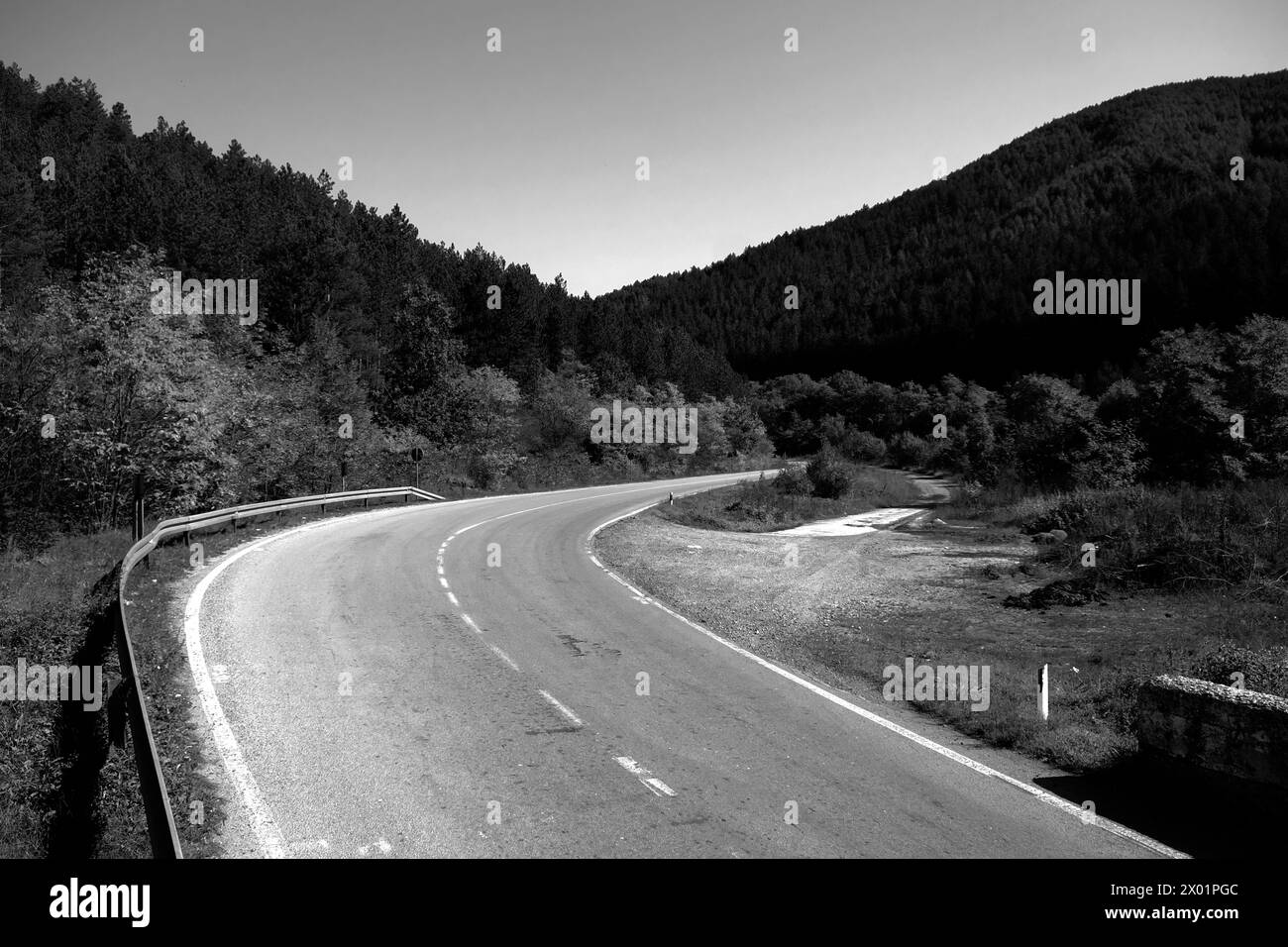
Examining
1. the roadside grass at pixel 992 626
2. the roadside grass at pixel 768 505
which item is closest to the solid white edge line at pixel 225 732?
the roadside grass at pixel 992 626

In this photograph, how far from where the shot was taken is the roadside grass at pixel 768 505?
30.2 metres

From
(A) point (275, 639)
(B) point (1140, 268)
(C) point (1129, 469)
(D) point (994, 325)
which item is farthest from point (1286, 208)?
(A) point (275, 639)

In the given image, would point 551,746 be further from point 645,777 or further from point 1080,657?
point 1080,657

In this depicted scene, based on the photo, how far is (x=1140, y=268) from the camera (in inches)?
4515

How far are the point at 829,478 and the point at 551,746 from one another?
35.1 metres

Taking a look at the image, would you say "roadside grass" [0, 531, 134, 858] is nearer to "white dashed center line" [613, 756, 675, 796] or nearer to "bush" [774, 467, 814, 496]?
"white dashed center line" [613, 756, 675, 796]

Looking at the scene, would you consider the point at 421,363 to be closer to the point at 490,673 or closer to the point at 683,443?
the point at 683,443

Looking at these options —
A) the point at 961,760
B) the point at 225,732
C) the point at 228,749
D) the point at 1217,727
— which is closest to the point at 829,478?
the point at 961,760

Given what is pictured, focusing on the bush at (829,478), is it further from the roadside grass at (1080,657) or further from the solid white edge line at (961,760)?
the solid white edge line at (961,760)

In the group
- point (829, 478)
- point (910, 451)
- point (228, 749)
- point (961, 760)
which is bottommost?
point (961, 760)

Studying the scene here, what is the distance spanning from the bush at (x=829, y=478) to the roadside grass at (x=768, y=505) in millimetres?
494

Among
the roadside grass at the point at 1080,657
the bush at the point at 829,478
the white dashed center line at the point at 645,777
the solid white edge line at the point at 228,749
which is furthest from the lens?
the bush at the point at 829,478

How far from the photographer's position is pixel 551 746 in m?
7.37
